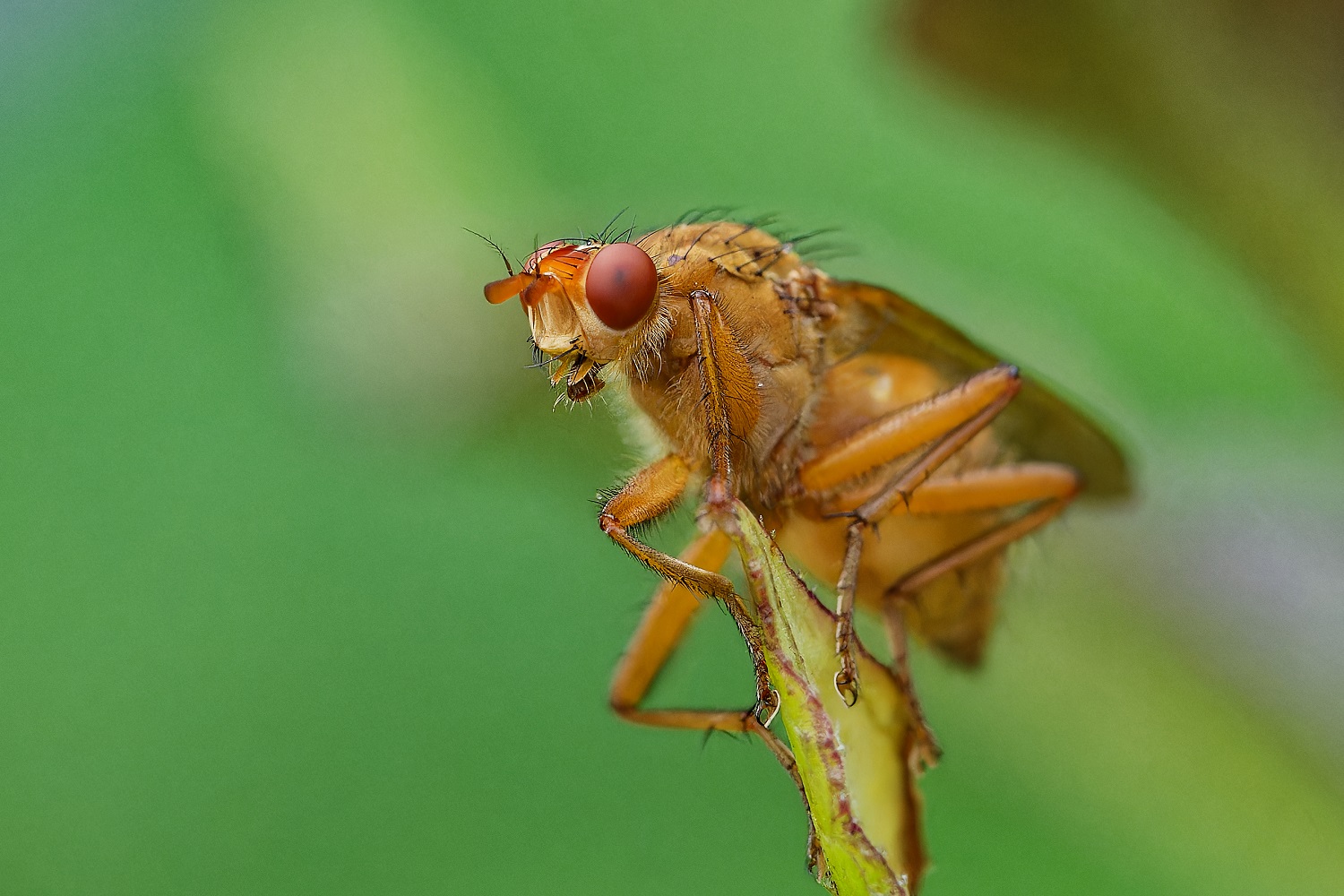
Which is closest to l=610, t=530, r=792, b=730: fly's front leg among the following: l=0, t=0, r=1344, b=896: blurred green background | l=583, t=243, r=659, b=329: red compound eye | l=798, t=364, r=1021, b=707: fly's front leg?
l=0, t=0, r=1344, b=896: blurred green background

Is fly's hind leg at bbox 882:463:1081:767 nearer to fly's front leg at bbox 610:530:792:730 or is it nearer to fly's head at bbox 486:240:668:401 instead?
fly's front leg at bbox 610:530:792:730

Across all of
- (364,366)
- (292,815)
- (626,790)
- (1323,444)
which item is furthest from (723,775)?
(1323,444)

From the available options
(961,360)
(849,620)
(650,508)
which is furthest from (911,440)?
(849,620)

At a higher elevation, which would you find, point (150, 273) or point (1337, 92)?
point (150, 273)

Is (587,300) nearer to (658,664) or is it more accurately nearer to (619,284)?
(619,284)

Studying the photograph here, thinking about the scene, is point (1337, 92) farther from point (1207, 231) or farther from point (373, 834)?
point (373, 834)
